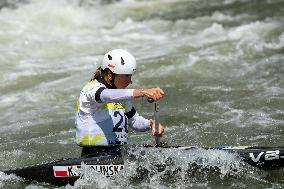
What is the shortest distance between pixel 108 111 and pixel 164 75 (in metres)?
6.03

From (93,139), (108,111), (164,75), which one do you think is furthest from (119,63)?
(164,75)

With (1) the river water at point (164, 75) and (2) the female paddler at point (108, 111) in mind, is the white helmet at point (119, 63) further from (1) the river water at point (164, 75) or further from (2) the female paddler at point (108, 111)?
(1) the river water at point (164, 75)

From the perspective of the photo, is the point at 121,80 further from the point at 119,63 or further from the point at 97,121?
the point at 97,121

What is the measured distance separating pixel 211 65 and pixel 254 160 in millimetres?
6491

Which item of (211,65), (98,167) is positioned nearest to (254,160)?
(98,167)

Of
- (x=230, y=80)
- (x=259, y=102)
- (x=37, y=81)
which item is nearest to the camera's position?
(x=259, y=102)

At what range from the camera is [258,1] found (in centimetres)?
1916

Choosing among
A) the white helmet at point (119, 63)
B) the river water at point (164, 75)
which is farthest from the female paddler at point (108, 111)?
the river water at point (164, 75)

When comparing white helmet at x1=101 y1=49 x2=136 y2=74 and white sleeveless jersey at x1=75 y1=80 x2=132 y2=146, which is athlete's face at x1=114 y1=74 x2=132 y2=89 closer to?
white helmet at x1=101 y1=49 x2=136 y2=74

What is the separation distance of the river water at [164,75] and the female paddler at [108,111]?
0.34m

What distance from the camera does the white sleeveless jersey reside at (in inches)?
269

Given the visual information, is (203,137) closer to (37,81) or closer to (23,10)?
(37,81)

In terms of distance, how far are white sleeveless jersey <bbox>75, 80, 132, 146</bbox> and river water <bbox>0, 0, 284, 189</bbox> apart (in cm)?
40

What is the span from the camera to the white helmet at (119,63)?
6.62 metres
